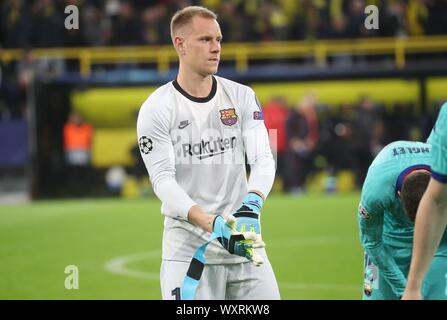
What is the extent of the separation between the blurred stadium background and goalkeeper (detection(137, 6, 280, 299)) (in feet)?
48.3

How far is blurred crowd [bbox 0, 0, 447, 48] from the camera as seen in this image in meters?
25.1

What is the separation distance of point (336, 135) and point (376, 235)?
59.1 ft

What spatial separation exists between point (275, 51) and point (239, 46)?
946 mm

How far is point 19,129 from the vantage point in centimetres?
2408

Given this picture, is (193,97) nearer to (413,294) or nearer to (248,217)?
(248,217)

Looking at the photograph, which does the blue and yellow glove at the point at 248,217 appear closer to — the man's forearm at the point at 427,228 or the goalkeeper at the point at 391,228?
the goalkeeper at the point at 391,228

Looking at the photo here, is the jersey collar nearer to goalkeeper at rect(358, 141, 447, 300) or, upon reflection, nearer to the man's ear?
the man's ear

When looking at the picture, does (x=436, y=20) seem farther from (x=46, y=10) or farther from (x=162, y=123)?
(x=162, y=123)

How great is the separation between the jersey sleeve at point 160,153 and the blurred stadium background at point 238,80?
1489 centimetres

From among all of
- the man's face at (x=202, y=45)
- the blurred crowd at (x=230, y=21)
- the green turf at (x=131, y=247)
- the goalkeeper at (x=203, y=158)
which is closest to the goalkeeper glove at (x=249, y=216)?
the goalkeeper at (x=203, y=158)

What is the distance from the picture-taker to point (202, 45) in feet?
20.6

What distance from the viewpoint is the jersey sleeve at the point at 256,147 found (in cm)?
615

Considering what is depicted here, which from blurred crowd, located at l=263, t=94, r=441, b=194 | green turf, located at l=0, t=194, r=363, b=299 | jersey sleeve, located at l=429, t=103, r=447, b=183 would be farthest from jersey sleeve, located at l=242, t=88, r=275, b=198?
blurred crowd, located at l=263, t=94, r=441, b=194

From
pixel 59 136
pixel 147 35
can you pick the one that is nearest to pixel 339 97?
pixel 147 35
